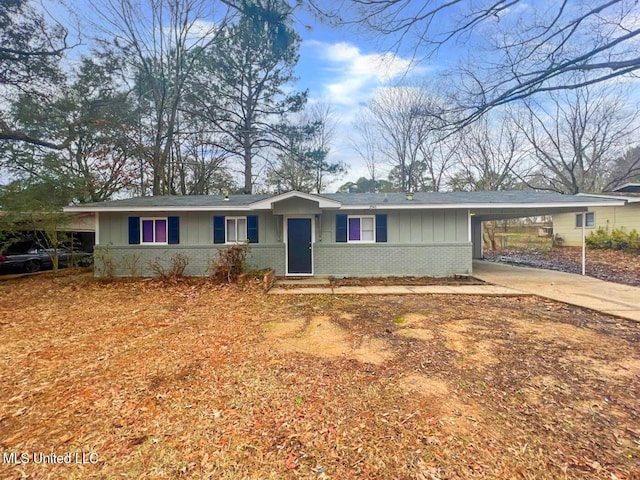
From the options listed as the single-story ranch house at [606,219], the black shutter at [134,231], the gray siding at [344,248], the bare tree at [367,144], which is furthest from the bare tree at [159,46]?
the single-story ranch house at [606,219]

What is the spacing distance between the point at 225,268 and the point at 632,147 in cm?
2693

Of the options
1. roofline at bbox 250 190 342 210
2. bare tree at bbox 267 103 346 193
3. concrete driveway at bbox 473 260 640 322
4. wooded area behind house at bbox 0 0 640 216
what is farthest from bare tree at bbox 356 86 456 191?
roofline at bbox 250 190 342 210

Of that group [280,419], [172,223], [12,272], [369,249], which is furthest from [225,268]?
[12,272]

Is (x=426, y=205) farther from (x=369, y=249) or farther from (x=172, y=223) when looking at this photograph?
(x=172, y=223)

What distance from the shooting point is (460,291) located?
7.24 metres

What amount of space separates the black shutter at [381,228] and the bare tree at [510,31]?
5377mm

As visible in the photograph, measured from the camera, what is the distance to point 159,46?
13750 mm

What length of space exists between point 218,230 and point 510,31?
330 inches

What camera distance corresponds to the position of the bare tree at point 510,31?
3.66 metres

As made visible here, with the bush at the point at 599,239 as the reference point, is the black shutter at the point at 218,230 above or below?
above

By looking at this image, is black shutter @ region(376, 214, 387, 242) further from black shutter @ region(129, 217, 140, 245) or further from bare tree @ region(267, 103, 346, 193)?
black shutter @ region(129, 217, 140, 245)

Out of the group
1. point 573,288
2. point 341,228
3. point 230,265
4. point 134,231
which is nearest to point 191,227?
point 134,231

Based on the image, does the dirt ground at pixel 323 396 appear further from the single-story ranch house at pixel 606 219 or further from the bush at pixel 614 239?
the single-story ranch house at pixel 606 219

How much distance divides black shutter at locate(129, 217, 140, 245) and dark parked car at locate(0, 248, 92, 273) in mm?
4322
